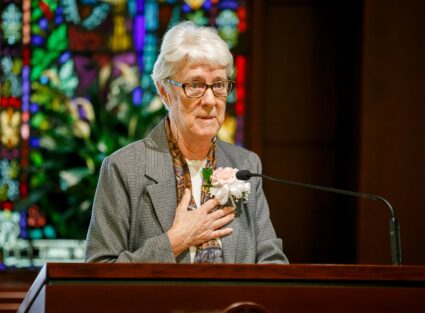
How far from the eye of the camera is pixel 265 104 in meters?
5.75

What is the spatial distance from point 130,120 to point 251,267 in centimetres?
305

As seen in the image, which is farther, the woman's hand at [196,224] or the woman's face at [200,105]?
the woman's face at [200,105]

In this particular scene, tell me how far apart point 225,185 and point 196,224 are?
6.3 inches

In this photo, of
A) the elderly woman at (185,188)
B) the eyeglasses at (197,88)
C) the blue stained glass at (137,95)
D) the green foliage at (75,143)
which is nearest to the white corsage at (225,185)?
the elderly woman at (185,188)

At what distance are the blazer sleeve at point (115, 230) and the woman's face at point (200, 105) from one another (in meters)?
0.24

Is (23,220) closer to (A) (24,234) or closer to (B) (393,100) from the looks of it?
(A) (24,234)

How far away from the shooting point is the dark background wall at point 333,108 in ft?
17.5

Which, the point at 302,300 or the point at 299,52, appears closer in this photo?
the point at 302,300

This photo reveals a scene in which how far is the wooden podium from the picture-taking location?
229 centimetres

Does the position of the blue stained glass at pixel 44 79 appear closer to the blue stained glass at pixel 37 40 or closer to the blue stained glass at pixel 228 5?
the blue stained glass at pixel 37 40

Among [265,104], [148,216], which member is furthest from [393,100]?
[148,216]

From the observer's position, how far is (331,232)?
5719 mm

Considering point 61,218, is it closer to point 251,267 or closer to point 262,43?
point 262,43

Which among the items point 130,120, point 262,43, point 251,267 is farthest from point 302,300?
point 262,43
